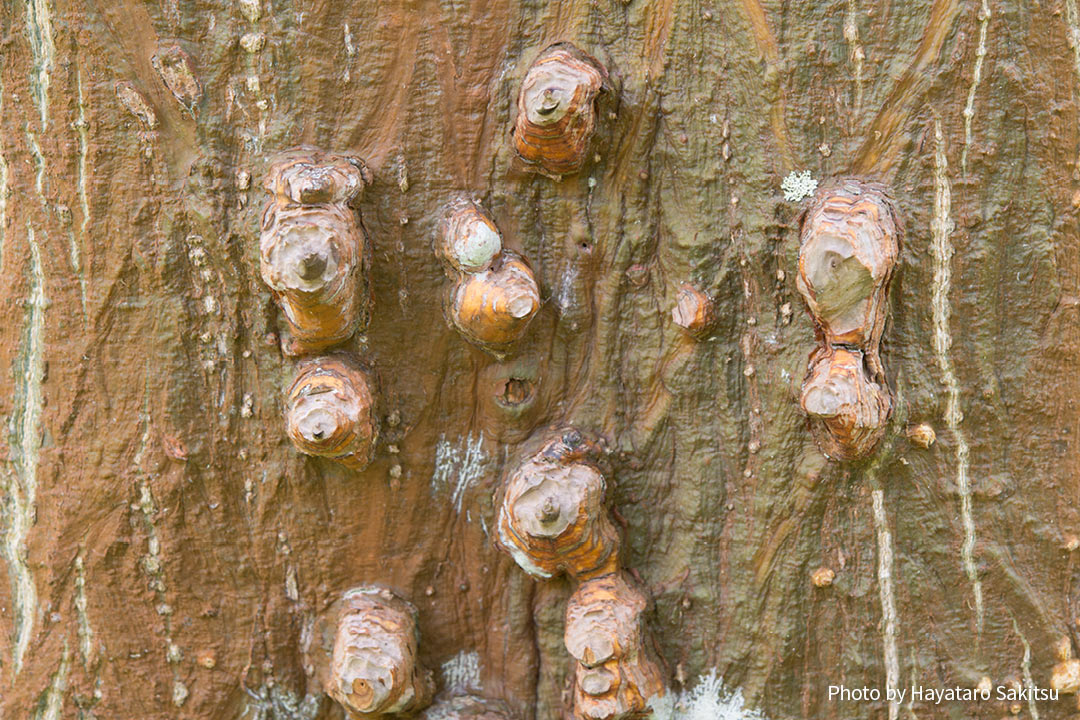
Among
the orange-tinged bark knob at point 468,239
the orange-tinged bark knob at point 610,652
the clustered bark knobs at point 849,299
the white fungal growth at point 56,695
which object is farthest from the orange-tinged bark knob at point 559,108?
the white fungal growth at point 56,695

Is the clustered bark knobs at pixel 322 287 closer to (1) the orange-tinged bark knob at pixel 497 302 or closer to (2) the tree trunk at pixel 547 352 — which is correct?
(2) the tree trunk at pixel 547 352

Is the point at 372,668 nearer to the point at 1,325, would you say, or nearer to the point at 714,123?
the point at 1,325

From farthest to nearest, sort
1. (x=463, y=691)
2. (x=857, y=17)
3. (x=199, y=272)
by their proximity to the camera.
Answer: (x=463, y=691) < (x=199, y=272) < (x=857, y=17)

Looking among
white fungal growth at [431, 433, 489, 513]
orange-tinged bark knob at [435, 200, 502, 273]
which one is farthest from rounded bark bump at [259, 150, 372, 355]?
white fungal growth at [431, 433, 489, 513]

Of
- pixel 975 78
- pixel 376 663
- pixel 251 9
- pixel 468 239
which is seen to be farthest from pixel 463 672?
pixel 975 78

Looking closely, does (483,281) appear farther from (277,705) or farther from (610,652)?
(277,705)

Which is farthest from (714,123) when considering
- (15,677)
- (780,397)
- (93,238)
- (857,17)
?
(15,677)
